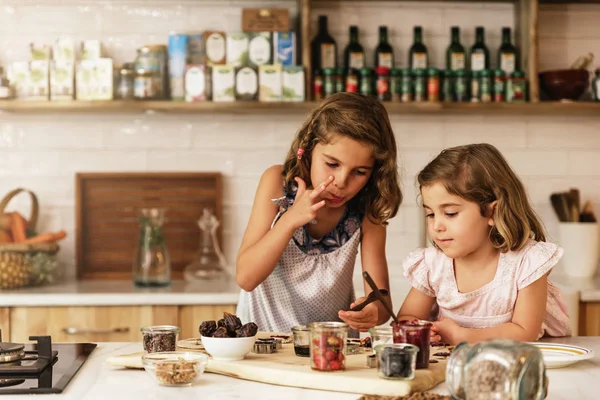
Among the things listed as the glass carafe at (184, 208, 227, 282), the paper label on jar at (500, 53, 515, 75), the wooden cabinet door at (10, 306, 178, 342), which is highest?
the paper label on jar at (500, 53, 515, 75)

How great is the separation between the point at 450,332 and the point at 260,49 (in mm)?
1998

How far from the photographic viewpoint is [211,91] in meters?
3.60

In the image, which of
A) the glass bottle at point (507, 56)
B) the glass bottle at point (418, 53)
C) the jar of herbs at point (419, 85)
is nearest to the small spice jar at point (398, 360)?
the jar of herbs at point (419, 85)

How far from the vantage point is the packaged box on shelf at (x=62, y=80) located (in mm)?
3586

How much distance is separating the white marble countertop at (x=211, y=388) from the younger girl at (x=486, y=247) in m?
0.36

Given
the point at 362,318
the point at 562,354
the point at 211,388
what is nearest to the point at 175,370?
the point at 211,388

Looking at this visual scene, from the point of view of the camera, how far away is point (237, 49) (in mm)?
3617

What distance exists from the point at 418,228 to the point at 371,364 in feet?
7.39

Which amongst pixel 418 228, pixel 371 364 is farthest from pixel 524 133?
pixel 371 364

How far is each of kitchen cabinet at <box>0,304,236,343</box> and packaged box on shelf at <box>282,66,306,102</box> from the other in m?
0.94

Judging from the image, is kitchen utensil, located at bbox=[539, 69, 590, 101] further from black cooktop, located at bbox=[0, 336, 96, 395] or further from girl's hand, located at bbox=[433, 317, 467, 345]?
black cooktop, located at bbox=[0, 336, 96, 395]

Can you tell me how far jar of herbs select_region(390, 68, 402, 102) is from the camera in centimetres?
363

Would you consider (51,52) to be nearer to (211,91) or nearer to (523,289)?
(211,91)

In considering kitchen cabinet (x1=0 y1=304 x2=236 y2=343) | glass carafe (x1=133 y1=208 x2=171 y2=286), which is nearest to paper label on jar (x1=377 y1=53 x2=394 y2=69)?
glass carafe (x1=133 y1=208 x2=171 y2=286)
